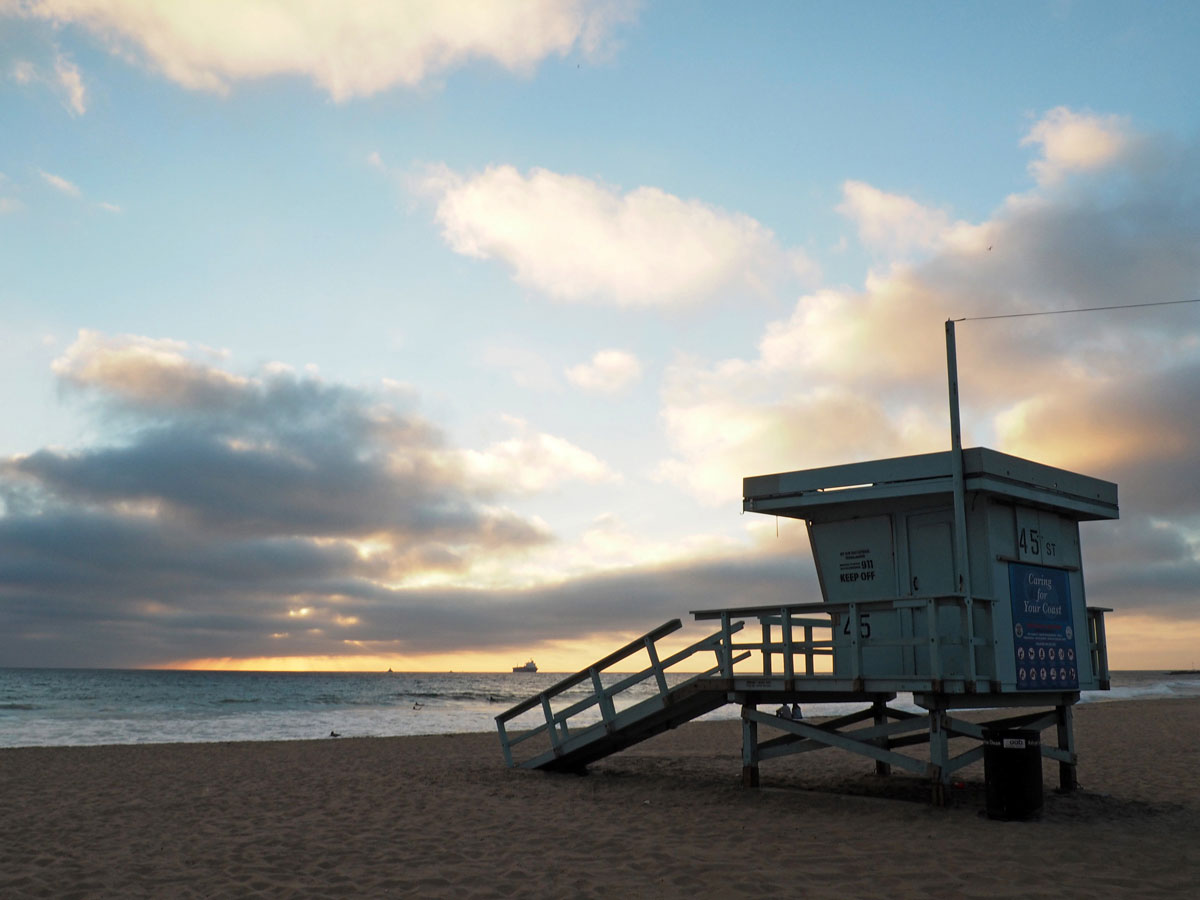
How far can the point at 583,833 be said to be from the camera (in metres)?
9.83

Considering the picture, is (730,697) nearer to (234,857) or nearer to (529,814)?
(529,814)

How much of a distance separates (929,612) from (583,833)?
14.7 ft

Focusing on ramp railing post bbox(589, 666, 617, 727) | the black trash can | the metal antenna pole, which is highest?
the metal antenna pole

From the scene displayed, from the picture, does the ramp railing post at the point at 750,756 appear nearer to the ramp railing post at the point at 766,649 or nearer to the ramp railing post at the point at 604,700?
the ramp railing post at the point at 766,649

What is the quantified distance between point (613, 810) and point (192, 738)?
2243 cm

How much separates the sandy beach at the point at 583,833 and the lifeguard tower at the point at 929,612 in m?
0.97

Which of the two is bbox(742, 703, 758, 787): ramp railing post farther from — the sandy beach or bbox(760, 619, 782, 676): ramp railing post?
bbox(760, 619, 782, 676): ramp railing post

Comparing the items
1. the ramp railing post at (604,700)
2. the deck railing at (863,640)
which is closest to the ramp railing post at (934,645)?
the deck railing at (863,640)

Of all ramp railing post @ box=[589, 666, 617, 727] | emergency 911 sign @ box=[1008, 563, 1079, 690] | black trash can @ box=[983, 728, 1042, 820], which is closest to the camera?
black trash can @ box=[983, 728, 1042, 820]

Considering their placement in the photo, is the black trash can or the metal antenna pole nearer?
the black trash can

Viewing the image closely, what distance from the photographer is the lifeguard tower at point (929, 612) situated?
11023 millimetres

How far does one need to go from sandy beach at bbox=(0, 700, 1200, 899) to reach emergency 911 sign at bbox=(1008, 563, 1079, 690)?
5.01 ft

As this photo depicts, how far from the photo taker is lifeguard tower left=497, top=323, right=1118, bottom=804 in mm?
11023

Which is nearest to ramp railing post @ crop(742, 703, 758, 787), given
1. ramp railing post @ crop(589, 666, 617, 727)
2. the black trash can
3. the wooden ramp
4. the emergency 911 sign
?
the wooden ramp
